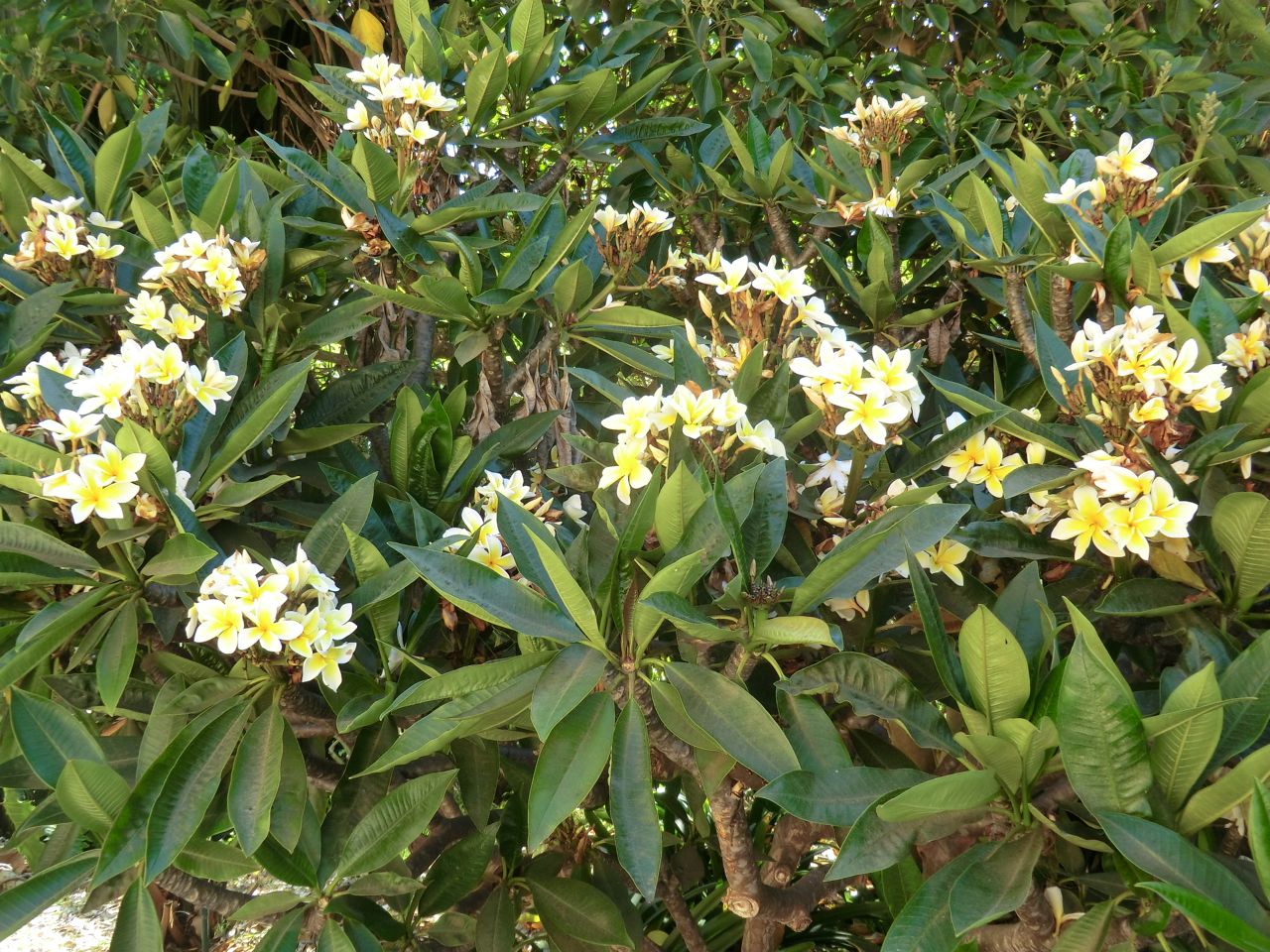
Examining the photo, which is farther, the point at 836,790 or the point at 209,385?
the point at 209,385

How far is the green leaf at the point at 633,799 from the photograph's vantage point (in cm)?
85

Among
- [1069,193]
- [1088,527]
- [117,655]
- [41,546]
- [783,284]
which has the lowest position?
[117,655]

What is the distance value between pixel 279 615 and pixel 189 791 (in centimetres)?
18

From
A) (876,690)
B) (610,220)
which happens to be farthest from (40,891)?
(610,220)

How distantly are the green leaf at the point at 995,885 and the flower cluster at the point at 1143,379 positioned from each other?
36 cm

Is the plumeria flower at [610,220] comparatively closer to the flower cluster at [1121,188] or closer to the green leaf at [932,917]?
the flower cluster at [1121,188]

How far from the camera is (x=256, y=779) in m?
0.93

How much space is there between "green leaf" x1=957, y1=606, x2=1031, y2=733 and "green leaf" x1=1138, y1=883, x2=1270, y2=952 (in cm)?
18

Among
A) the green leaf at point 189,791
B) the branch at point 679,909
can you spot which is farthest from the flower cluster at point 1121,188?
the branch at point 679,909

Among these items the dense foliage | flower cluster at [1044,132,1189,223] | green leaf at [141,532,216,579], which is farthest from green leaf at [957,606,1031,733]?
green leaf at [141,532,216,579]

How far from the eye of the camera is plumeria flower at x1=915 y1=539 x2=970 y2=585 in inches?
38.9

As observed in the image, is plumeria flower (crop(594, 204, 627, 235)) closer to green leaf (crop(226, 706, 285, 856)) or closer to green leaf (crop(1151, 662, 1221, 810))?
green leaf (crop(226, 706, 285, 856))

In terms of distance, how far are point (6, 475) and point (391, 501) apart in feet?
1.17

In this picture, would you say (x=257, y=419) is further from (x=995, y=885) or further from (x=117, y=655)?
(x=995, y=885)
